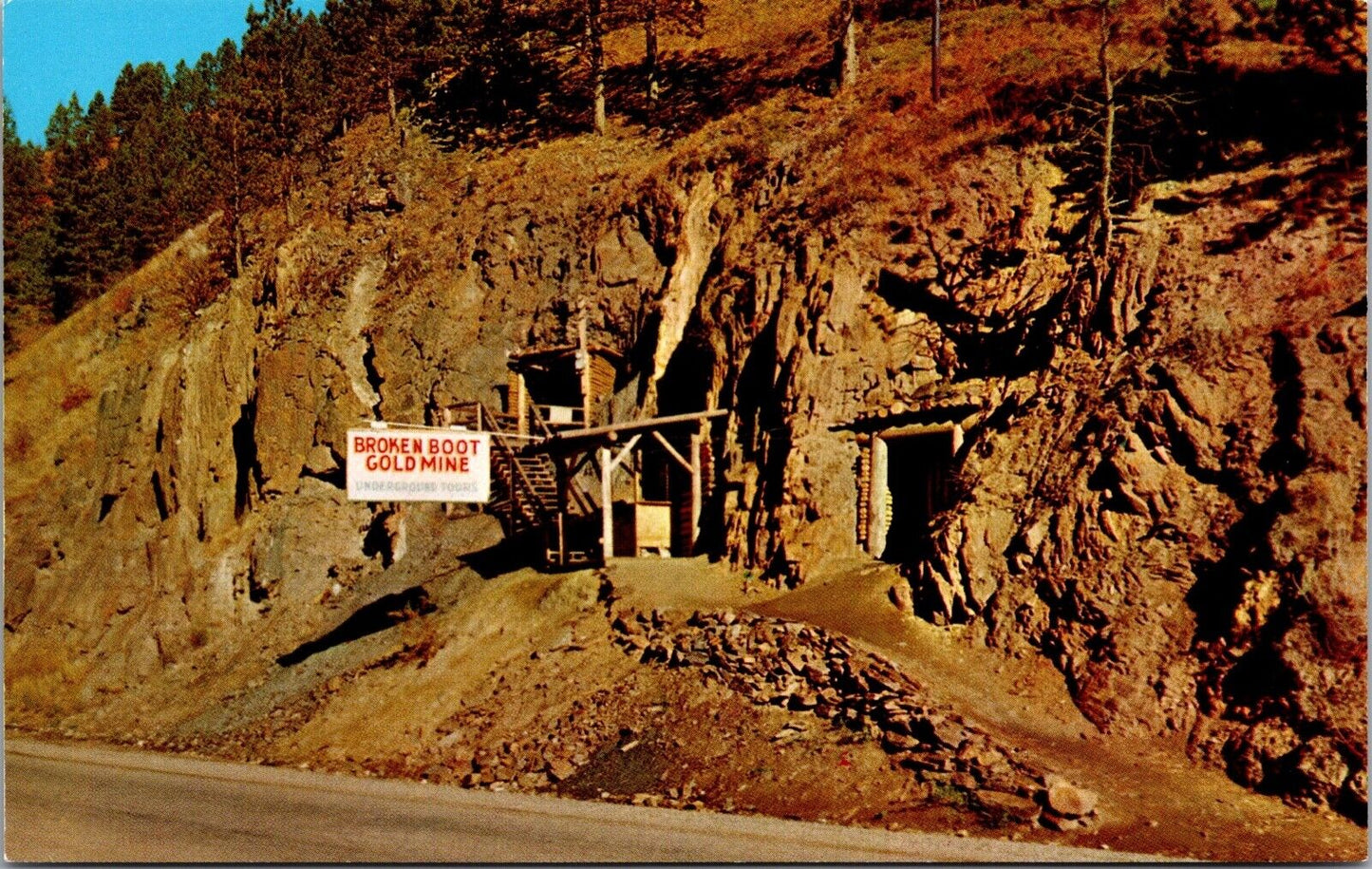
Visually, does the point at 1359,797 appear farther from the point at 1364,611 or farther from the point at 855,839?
the point at 855,839

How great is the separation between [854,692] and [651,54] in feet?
101

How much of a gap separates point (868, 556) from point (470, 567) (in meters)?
11.2

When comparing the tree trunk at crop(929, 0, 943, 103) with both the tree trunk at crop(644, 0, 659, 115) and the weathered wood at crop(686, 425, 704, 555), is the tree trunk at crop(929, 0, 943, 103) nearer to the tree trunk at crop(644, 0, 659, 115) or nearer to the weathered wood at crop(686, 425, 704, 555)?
the weathered wood at crop(686, 425, 704, 555)

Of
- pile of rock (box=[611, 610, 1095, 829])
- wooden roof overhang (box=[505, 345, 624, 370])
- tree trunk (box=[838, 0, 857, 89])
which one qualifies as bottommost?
pile of rock (box=[611, 610, 1095, 829])

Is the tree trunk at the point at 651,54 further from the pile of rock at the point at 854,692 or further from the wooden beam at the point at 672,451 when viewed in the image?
the pile of rock at the point at 854,692

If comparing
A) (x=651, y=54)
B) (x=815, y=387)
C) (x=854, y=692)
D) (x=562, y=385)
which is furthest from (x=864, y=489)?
(x=651, y=54)

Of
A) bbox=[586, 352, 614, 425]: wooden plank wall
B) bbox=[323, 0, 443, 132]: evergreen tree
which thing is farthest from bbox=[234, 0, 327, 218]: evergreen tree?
bbox=[586, 352, 614, 425]: wooden plank wall

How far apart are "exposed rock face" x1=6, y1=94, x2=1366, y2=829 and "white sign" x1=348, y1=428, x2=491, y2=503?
216 inches

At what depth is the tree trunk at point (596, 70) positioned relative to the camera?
39562mm

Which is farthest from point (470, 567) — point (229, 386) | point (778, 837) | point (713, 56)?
point (713, 56)

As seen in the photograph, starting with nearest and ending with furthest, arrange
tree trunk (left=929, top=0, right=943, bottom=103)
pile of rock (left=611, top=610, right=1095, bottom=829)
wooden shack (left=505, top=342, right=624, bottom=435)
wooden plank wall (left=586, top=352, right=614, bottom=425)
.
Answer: pile of rock (left=611, top=610, right=1095, bottom=829) < tree trunk (left=929, top=0, right=943, bottom=103) < wooden shack (left=505, top=342, right=624, bottom=435) < wooden plank wall (left=586, top=352, right=614, bottom=425)

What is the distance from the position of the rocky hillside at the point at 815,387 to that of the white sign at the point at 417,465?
3.98 metres

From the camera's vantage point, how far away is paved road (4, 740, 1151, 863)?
13352 millimetres

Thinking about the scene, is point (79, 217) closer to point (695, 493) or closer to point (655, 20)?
point (655, 20)
